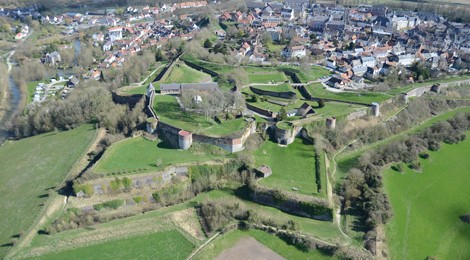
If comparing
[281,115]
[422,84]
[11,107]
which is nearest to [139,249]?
[281,115]

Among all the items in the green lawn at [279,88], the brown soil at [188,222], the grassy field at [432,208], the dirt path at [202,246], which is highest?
the green lawn at [279,88]

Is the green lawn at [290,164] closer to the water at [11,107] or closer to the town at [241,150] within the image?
the town at [241,150]

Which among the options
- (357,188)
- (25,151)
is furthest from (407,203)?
(25,151)

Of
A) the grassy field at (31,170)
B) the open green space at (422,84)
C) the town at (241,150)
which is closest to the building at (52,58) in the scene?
the town at (241,150)

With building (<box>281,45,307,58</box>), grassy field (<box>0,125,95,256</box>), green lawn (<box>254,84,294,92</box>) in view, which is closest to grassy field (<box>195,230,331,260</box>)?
grassy field (<box>0,125,95,256</box>)

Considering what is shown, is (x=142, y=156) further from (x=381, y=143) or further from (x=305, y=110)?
(x=381, y=143)

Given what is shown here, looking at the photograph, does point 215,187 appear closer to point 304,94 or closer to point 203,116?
point 203,116
